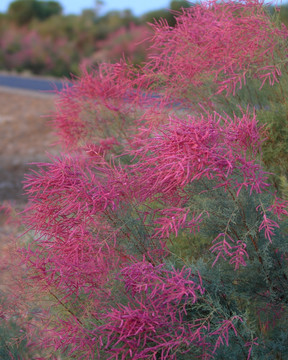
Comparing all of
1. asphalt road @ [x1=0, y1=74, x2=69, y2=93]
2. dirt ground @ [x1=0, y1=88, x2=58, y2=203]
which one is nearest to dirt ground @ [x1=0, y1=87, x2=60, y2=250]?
dirt ground @ [x1=0, y1=88, x2=58, y2=203]

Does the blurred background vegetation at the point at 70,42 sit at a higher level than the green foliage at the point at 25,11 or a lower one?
lower

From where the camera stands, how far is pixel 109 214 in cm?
245

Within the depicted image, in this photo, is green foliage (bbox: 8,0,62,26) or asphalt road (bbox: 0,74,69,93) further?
green foliage (bbox: 8,0,62,26)

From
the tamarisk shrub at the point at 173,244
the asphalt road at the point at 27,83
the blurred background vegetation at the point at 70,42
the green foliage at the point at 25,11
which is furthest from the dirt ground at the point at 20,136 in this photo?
the green foliage at the point at 25,11

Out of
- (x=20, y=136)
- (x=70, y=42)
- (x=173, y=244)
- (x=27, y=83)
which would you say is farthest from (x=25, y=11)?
(x=173, y=244)

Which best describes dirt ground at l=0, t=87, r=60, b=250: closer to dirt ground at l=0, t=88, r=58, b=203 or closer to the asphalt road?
dirt ground at l=0, t=88, r=58, b=203

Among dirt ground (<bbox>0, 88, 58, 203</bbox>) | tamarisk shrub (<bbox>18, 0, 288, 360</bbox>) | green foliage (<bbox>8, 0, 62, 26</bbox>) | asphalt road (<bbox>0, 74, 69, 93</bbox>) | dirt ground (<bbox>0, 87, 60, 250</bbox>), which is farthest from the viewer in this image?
green foliage (<bbox>8, 0, 62, 26</bbox>)

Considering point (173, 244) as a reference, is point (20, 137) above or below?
below

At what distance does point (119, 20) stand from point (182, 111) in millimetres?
28521

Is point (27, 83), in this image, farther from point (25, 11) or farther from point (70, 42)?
point (25, 11)

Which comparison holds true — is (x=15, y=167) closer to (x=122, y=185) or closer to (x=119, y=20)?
(x=122, y=185)

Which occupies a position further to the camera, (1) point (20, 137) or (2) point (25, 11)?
(2) point (25, 11)

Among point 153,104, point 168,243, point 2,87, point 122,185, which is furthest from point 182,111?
point 2,87

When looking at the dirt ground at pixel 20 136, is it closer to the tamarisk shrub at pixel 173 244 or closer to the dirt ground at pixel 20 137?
the dirt ground at pixel 20 137
